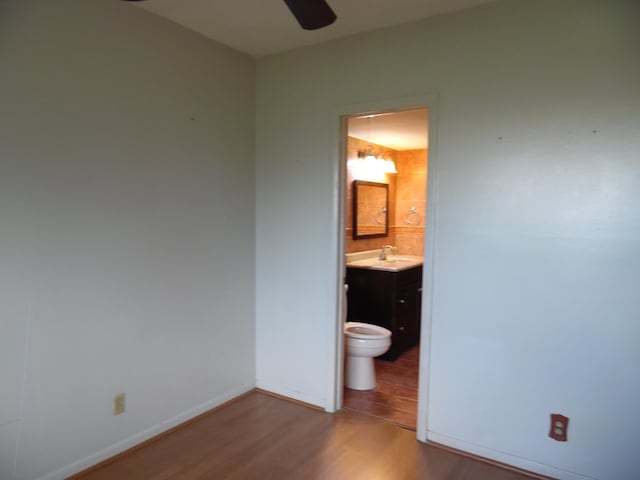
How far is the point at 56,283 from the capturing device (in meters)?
2.01

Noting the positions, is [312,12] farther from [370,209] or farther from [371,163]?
[370,209]

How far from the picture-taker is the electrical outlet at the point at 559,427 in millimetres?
2111

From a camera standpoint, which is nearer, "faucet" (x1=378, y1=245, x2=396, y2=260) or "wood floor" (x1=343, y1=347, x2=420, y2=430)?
"wood floor" (x1=343, y1=347, x2=420, y2=430)

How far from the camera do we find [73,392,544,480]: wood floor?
2180 mm

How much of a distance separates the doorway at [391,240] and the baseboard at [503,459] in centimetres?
27

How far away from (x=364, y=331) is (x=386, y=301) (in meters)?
0.51

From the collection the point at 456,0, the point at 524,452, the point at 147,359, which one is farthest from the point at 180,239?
the point at 524,452

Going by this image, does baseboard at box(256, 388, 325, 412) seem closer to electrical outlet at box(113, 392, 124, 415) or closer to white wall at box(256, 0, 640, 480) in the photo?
white wall at box(256, 0, 640, 480)

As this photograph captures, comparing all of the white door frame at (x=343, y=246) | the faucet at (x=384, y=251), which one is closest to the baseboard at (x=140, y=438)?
the white door frame at (x=343, y=246)

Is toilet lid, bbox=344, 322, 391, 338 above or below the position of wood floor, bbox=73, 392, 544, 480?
above

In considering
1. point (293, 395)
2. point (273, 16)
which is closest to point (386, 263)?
point (293, 395)

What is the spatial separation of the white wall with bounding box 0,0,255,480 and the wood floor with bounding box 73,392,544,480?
0.57 ft

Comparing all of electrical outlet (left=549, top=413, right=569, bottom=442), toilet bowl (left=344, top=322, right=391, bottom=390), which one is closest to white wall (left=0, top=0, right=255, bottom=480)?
toilet bowl (left=344, top=322, right=391, bottom=390)

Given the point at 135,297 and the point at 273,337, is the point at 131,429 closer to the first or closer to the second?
the point at 135,297
